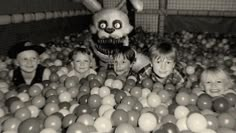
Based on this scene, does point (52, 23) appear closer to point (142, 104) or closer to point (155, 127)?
point (142, 104)

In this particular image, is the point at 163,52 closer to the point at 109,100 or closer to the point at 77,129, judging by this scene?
the point at 109,100

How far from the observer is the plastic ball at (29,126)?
43.6 inches

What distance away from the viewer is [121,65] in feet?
6.11

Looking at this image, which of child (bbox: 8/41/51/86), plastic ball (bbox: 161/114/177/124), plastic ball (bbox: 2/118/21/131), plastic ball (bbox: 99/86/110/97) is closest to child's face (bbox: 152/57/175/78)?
plastic ball (bbox: 99/86/110/97)

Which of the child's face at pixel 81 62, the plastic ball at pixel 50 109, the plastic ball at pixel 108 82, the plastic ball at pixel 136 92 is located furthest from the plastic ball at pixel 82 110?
the child's face at pixel 81 62

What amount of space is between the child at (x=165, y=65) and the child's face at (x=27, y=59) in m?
0.81

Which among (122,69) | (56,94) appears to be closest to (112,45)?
(122,69)

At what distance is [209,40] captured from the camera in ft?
10.0

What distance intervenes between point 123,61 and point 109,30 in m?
0.32

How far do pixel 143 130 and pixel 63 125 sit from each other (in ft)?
1.28

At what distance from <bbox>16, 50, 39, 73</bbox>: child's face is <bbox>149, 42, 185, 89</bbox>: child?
0.81 metres

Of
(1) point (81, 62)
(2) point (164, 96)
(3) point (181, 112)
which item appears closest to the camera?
(3) point (181, 112)

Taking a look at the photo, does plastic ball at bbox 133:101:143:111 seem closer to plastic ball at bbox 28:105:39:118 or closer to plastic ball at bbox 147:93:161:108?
plastic ball at bbox 147:93:161:108

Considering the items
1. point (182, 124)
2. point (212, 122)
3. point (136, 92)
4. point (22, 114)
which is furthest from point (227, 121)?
point (22, 114)
